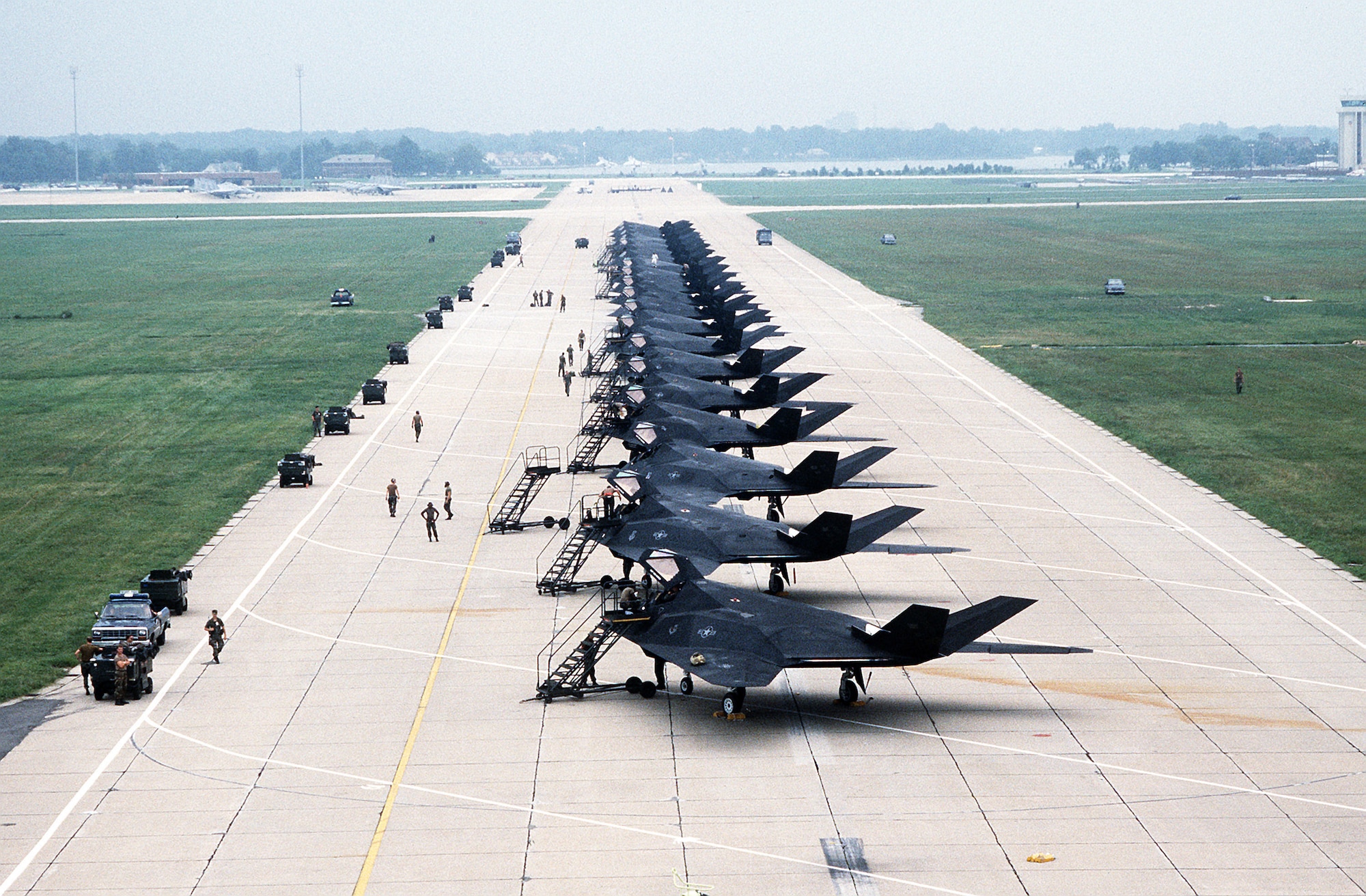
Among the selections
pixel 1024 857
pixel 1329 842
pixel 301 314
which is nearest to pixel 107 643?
pixel 1024 857

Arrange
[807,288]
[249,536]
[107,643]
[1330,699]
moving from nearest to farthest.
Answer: [1330,699] → [107,643] → [249,536] → [807,288]

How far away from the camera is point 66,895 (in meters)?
31.8

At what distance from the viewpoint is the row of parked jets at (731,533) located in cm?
4131

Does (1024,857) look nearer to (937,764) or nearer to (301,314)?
(937,764)

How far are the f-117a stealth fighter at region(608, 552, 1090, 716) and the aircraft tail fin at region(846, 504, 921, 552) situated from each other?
786 centimetres

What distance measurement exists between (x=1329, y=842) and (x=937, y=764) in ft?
30.6

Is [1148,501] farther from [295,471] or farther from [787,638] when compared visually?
[295,471]

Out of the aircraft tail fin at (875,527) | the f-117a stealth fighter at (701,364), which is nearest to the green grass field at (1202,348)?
the f-117a stealth fighter at (701,364)

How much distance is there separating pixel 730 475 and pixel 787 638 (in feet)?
62.2

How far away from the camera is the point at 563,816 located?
35344mm

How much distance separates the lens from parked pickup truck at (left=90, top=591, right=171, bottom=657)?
47.2 metres

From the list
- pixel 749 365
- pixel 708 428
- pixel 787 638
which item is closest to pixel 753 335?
pixel 749 365

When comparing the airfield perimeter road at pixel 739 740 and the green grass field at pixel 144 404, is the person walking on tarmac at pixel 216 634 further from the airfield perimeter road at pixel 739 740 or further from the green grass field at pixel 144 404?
the green grass field at pixel 144 404

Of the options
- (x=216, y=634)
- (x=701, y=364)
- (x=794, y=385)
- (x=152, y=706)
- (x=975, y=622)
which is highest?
(x=701, y=364)
